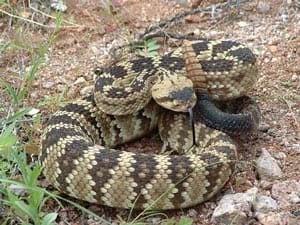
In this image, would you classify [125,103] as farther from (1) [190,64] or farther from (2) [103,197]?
(2) [103,197]

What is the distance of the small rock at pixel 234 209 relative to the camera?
439cm

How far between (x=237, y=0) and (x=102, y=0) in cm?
131

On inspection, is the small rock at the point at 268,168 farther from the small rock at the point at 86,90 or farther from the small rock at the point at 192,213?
the small rock at the point at 86,90

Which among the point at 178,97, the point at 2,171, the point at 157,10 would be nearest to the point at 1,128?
the point at 2,171

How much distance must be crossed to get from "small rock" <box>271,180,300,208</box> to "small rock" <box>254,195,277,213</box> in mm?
57

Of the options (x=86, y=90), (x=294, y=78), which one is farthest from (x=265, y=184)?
(x=86, y=90)

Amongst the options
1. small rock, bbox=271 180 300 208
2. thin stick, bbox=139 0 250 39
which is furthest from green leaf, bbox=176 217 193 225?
thin stick, bbox=139 0 250 39

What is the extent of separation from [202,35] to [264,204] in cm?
253

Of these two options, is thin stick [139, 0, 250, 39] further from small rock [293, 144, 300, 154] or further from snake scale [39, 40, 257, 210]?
small rock [293, 144, 300, 154]

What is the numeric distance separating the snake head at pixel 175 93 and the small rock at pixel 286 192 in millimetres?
864

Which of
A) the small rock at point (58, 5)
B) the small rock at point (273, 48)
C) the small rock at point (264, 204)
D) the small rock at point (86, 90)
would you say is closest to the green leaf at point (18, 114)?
the small rock at point (86, 90)

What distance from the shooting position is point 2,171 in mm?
4465

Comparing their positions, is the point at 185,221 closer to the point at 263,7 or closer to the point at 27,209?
the point at 27,209

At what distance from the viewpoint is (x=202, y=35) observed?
6668 mm
